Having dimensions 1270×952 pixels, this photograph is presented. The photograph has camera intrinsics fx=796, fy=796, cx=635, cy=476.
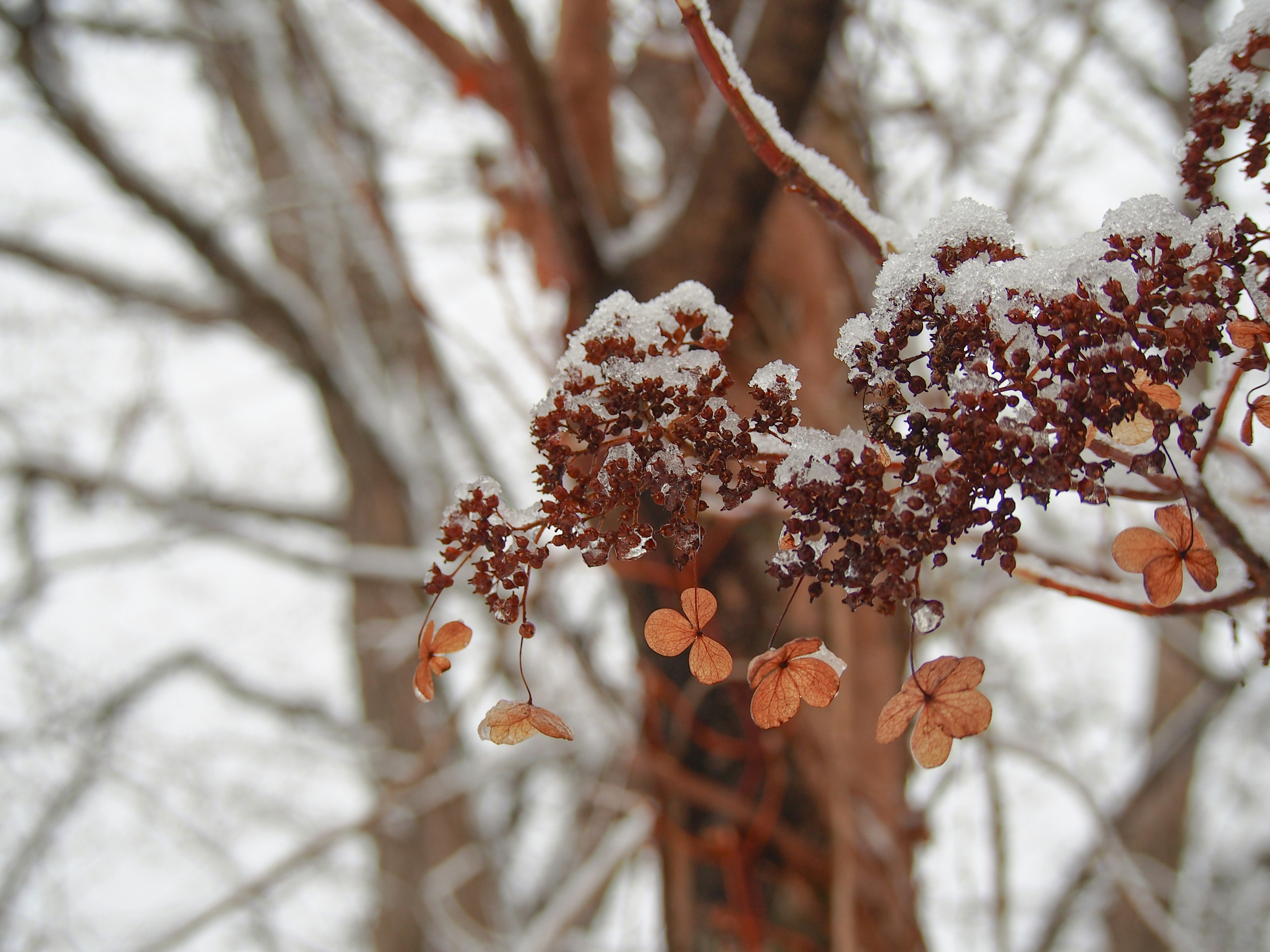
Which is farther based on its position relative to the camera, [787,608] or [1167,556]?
[1167,556]

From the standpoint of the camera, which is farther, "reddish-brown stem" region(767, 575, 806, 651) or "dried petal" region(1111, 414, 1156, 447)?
"dried petal" region(1111, 414, 1156, 447)

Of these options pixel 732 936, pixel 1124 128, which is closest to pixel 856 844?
pixel 732 936

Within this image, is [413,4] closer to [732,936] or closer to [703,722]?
[703,722]

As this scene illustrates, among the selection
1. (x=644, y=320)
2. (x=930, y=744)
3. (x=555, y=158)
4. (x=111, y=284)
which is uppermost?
(x=111, y=284)

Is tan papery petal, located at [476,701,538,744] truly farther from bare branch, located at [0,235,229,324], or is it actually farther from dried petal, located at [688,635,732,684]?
bare branch, located at [0,235,229,324]

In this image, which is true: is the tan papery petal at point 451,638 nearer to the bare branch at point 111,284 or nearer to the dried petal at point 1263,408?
the dried petal at point 1263,408

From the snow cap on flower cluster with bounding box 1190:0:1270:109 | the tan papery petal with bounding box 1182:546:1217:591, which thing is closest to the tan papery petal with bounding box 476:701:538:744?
the tan papery petal with bounding box 1182:546:1217:591

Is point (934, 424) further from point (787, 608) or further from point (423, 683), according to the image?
point (423, 683)

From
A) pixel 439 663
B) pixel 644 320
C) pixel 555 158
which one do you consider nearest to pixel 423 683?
pixel 439 663
